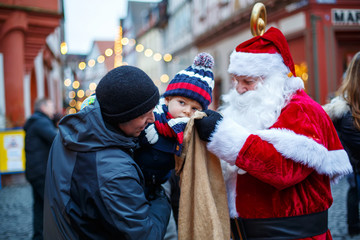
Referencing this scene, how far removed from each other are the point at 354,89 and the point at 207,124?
157cm

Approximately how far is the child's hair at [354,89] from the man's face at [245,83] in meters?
1.14

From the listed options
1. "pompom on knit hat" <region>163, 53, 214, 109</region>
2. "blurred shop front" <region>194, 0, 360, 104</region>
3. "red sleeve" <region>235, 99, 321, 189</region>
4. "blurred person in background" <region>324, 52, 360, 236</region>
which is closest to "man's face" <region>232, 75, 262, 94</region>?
"pompom on knit hat" <region>163, 53, 214, 109</region>

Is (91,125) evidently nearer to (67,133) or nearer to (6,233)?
(67,133)

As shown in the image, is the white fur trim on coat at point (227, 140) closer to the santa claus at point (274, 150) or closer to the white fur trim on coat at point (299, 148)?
the santa claus at point (274, 150)

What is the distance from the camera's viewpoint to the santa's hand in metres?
1.80

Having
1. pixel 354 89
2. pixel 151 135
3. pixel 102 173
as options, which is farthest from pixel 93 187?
pixel 354 89

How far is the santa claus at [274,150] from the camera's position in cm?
169

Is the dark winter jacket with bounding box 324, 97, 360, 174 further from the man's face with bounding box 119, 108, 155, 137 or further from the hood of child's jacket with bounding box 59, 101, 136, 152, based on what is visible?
the hood of child's jacket with bounding box 59, 101, 136, 152

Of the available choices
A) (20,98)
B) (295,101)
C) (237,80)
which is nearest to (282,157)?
(295,101)

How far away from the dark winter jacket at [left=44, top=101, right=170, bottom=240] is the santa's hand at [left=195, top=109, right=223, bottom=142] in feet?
1.42

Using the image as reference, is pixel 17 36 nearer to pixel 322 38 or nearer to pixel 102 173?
pixel 322 38

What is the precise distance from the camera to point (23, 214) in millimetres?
6008

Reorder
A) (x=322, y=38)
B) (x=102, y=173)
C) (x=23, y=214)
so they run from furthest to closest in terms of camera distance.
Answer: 1. (x=322, y=38)
2. (x=23, y=214)
3. (x=102, y=173)

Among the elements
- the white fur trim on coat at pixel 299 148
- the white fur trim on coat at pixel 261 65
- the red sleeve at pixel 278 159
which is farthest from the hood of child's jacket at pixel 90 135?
the white fur trim on coat at pixel 261 65
